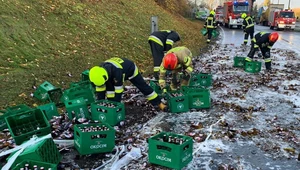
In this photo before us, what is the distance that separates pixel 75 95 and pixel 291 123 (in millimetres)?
4545

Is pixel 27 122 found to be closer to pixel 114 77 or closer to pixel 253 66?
pixel 114 77

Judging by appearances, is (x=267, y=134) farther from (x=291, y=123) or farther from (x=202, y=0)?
(x=202, y=0)

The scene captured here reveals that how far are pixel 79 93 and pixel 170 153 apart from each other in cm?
311

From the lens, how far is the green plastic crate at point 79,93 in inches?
259

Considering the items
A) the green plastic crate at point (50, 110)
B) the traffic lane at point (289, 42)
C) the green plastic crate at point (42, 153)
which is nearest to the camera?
the green plastic crate at point (42, 153)

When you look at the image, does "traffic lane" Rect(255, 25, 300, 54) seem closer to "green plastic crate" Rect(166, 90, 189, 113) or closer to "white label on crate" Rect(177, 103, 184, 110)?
"green plastic crate" Rect(166, 90, 189, 113)

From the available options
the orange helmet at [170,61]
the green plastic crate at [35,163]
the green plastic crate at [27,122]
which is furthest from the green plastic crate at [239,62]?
the green plastic crate at [35,163]

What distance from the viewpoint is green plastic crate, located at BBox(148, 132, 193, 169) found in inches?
169

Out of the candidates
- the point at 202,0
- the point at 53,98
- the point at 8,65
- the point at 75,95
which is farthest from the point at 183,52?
the point at 202,0

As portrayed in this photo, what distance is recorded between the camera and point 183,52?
288 inches

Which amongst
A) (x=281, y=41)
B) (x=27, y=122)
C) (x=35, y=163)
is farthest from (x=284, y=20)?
(x=35, y=163)

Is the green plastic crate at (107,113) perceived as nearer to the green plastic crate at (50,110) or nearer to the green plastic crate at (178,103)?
the green plastic crate at (50,110)

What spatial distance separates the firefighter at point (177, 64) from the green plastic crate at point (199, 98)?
64 cm

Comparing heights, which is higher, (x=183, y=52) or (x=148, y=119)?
(x=183, y=52)
